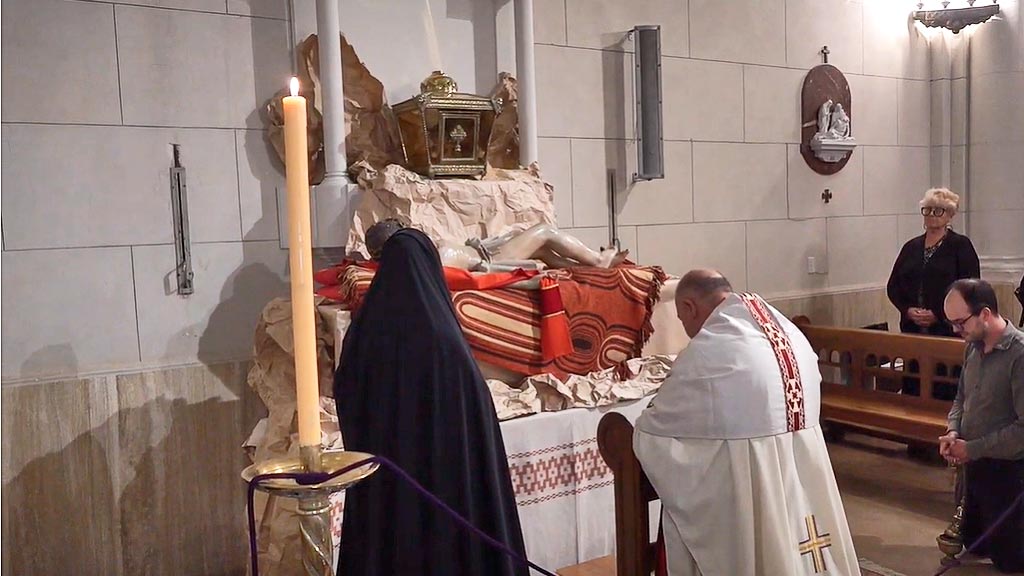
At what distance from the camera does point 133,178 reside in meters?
4.14

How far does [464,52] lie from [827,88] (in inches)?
123

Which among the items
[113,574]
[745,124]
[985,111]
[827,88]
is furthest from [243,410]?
[985,111]

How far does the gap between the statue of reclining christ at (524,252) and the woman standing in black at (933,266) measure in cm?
237

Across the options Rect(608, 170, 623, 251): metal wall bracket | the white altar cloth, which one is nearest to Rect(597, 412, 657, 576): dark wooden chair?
the white altar cloth

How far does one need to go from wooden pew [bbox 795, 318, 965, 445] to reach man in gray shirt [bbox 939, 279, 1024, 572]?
951mm

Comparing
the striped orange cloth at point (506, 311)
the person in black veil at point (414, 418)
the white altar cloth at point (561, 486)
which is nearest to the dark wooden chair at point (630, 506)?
the person in black veil at point (414, 418)

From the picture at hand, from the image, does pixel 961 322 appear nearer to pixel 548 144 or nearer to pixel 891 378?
pixel 891 378

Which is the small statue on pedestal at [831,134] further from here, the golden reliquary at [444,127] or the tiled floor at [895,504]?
the golden reliquary at [444,127]

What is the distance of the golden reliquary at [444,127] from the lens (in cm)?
439

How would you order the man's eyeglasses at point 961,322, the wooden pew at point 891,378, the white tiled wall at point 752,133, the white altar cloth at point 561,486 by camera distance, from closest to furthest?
the white altar cloth at point 561,486 → the man's eyeglasses at point 961,322 → the wooden pew at point 891,378 → the white tiled wall at point 752,133

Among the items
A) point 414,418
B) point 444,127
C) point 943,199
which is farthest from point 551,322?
point 943,199

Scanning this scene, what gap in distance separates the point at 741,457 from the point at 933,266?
3.90m

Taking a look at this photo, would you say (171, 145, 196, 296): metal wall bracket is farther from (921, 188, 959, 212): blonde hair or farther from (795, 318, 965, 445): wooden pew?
(921, 188, 959, 212): blonde hair

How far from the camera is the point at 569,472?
3.64m
